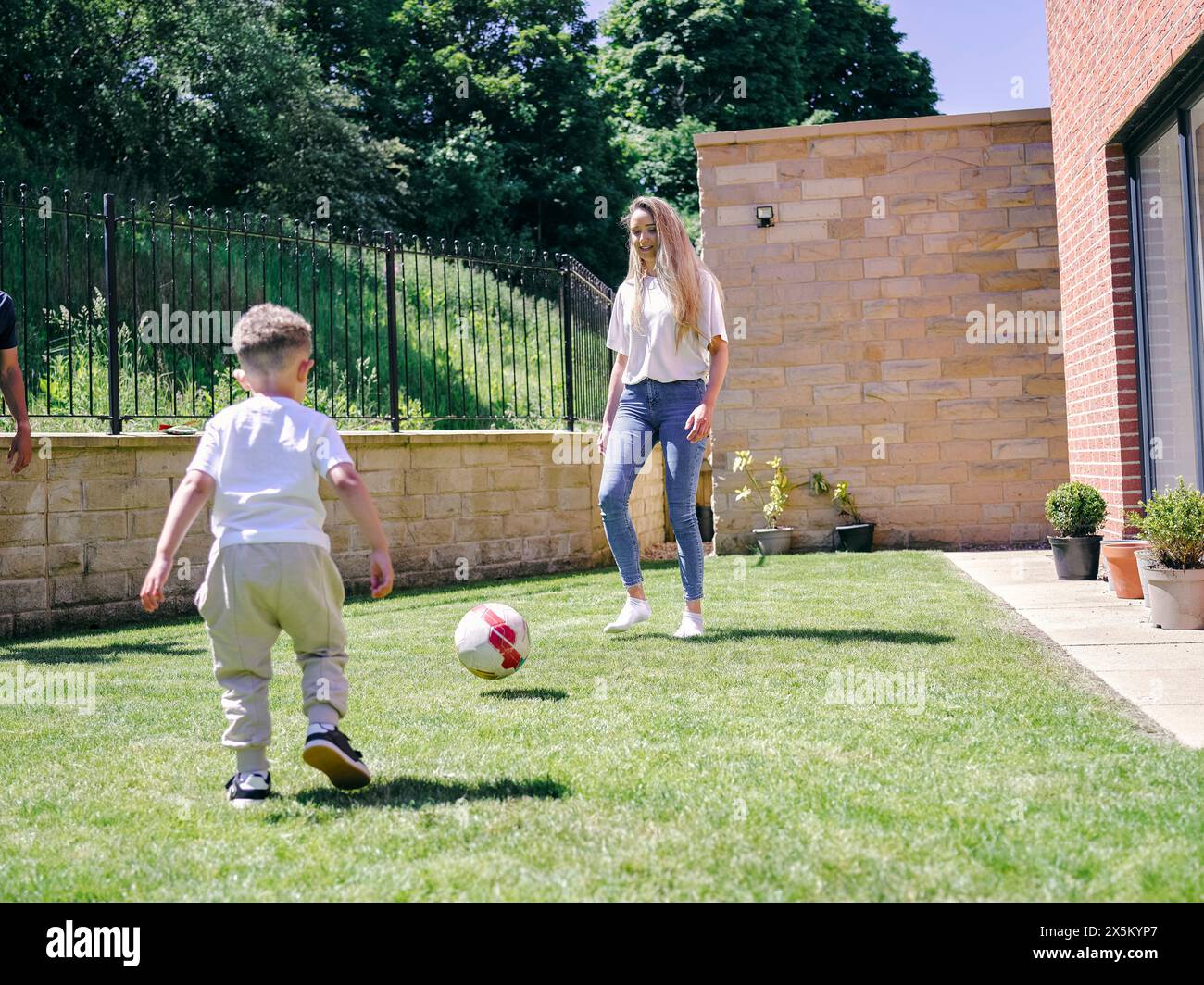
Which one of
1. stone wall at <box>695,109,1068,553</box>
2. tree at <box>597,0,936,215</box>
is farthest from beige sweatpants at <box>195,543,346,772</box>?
tree at <box>597,0,936,215</box>

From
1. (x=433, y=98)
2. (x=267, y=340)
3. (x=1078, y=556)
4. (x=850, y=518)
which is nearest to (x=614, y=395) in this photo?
(x=267, y=340)

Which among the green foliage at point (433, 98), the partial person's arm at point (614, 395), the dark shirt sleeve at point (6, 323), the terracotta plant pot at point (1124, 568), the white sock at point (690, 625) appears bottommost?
the white sock at point (690, 625)

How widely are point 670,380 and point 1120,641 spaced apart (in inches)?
92.4

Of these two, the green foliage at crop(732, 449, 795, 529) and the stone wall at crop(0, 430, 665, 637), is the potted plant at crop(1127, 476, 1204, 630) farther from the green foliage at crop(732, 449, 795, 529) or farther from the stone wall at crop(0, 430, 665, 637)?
the green foliage at crop(732, 449, 795, 529)

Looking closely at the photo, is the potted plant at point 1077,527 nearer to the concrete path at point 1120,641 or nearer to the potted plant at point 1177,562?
the concrete path at point 1120,641

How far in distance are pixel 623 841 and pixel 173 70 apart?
22331mm

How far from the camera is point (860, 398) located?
1125 cm

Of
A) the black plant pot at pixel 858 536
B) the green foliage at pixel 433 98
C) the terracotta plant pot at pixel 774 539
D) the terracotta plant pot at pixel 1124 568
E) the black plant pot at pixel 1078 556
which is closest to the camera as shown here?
the terracotta plant pot at pixel 1124 568

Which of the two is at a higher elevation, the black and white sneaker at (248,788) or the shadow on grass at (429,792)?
the black and white sneaker at (248,788)

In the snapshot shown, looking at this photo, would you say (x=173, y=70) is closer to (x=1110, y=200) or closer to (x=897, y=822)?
(x=1110, y=200)

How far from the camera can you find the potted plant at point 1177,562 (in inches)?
210

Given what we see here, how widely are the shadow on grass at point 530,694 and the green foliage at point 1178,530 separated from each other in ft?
9.97

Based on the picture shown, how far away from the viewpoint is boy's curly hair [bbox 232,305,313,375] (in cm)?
310

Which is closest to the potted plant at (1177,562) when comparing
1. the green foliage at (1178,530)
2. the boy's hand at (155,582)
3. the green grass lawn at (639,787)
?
the green foliage at (1178,530)
